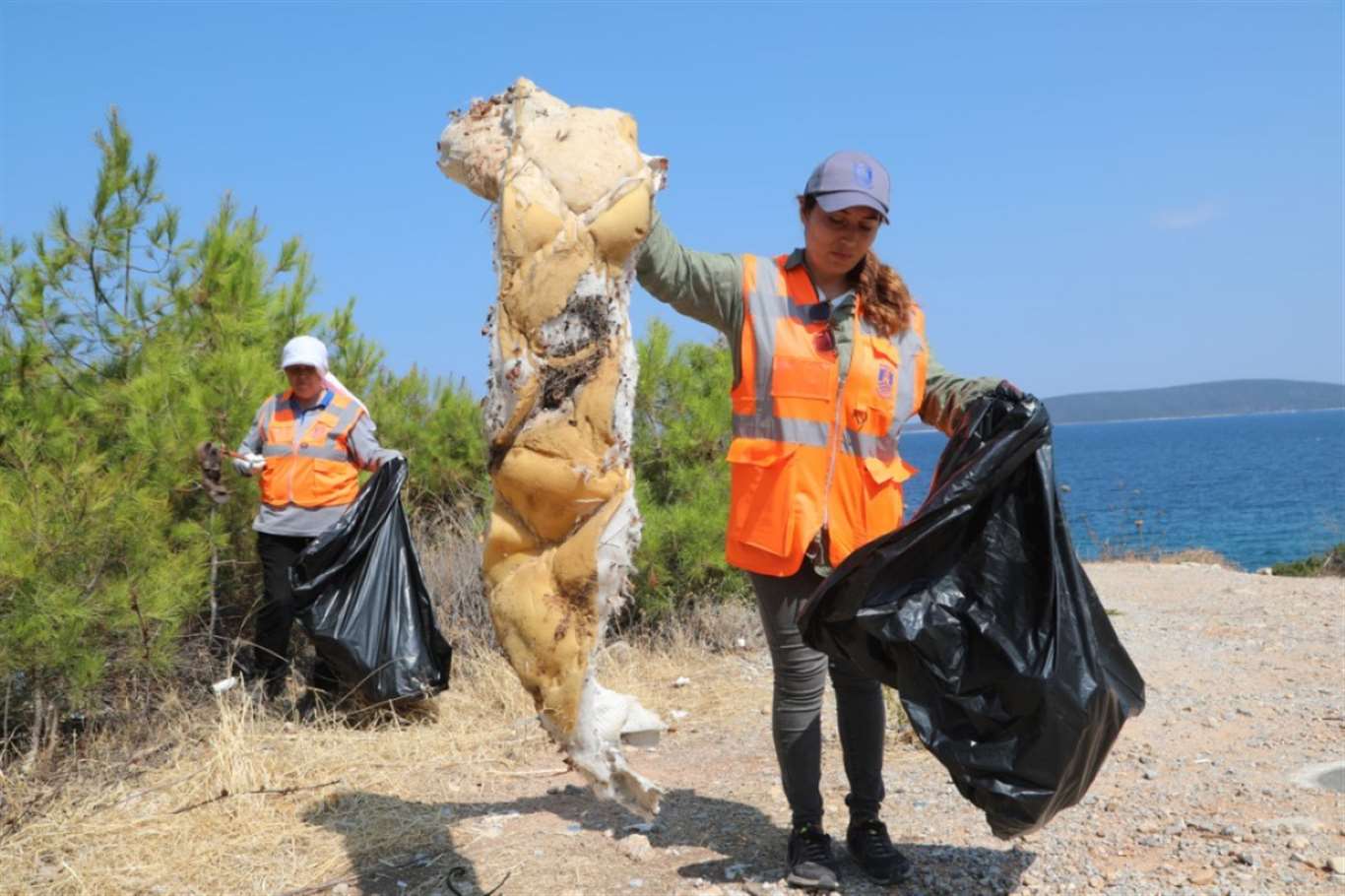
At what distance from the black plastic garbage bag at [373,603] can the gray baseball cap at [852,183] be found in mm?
Result: 3072

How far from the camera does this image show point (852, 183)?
270 cm

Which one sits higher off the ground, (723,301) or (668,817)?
(723,301)

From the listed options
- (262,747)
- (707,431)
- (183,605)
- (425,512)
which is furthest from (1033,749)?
(425,512)

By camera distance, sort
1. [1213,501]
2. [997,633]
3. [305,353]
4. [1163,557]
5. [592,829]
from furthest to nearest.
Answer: [1213,501] < [1163,557] < [305,353] < [592,829] < [997,633]

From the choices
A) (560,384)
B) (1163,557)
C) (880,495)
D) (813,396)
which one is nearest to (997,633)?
(880,495)

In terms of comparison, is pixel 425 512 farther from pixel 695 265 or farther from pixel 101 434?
pixel 695 265

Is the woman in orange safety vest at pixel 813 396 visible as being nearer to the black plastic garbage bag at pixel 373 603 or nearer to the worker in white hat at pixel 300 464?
the black plastic garbage bag at pixel 373 603

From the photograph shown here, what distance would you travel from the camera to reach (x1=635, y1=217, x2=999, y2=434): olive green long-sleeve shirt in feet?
8.63

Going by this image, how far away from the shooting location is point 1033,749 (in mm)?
2471

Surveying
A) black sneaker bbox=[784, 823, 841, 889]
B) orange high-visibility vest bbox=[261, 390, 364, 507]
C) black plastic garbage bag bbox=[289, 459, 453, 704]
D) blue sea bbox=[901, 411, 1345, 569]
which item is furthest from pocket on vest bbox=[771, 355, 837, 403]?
orange high-visibility vest bbox=[261, 390, 364, 507]

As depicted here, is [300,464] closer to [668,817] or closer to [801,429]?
[668,817]

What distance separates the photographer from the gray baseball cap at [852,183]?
2.69 metres

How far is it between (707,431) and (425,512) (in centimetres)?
198

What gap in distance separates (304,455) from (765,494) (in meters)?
3.02
